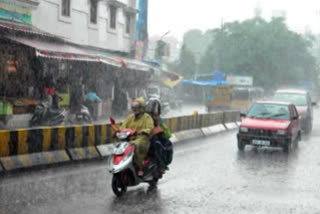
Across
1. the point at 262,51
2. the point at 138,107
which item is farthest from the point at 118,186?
the point at 262,51

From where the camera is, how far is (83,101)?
2212cm

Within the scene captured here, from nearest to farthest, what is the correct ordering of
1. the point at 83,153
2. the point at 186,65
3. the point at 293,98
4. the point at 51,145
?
the point at 51,145 < the point at 83,153 < the point at 293,98 < the point at 186,65

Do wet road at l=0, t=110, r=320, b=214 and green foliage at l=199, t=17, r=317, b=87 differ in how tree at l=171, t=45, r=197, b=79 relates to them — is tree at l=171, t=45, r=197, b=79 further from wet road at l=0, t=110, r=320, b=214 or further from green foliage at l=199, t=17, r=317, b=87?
wet road at l=0, t=110, r=320, b=214

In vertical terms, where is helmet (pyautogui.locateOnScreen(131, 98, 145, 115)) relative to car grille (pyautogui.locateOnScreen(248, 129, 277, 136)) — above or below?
above

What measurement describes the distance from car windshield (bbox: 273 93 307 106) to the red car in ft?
20.1

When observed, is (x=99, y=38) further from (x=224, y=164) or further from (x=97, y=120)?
(x=224, y=164)

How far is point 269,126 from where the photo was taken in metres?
14.1

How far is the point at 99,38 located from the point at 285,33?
46807 mm

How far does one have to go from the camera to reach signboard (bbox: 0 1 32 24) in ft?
54.4

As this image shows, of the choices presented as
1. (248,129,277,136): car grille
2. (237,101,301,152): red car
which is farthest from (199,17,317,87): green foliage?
(248,129,277,136): car grille

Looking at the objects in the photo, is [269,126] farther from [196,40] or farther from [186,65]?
[196,40]

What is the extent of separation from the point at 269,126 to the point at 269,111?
1.14m

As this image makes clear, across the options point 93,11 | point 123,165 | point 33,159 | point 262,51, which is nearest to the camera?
point 123,165

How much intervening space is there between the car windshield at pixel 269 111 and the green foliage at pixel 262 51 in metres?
50.3
